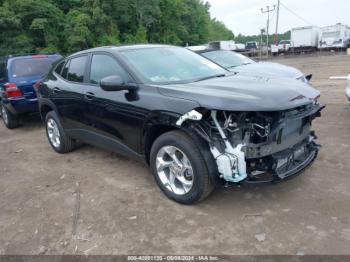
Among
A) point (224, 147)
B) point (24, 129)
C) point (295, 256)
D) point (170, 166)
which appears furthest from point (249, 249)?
point (24, 129)

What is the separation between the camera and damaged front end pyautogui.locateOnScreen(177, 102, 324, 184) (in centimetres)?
298

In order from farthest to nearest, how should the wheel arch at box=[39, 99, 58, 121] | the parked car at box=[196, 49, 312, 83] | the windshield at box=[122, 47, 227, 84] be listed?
the parked car at box=[196, 49, 312, 83] → the wheel arch at box=[39, 99, 58, 121] → the windshield at box=[122, 47, 227, 84]

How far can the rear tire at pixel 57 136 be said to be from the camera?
536 cm

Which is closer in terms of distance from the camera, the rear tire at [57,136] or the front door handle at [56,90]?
the front door handle at [56,90]

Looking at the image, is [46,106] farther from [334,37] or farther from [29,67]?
[334,37]

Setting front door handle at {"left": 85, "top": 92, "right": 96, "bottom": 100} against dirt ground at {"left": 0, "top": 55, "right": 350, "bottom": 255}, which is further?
front door handle at {"left": 85, "top": 92, "right": 96, "bottom": 100}

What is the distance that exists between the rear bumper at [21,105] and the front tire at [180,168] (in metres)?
4.75

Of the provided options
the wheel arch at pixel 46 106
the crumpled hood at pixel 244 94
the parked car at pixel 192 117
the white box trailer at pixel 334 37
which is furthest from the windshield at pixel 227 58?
the white box trailer at pixel 334 37

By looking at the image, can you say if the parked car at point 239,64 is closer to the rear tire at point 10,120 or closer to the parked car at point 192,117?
Result: the parked car at point 192,117

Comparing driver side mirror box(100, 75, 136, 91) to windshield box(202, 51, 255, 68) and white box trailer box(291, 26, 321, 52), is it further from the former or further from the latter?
white box trailer box(291, 26, 321, 52)

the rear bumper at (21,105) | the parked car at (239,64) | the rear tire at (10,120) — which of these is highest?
the parked car at (239,64)

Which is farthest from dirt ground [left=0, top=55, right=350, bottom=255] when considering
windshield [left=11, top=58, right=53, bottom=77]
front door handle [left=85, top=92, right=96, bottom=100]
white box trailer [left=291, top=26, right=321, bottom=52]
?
white box trailer [left=291, top=26, right=321, bottom=52]

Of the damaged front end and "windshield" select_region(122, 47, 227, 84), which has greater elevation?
"windshield" select_region(122, 47, 227, 84)

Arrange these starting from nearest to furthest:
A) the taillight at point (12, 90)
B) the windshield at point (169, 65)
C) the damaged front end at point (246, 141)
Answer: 1. the damaged front end at point (246, 141)
2. the windshield at point (169, 65)
3. the taillight at point (12, 90)
